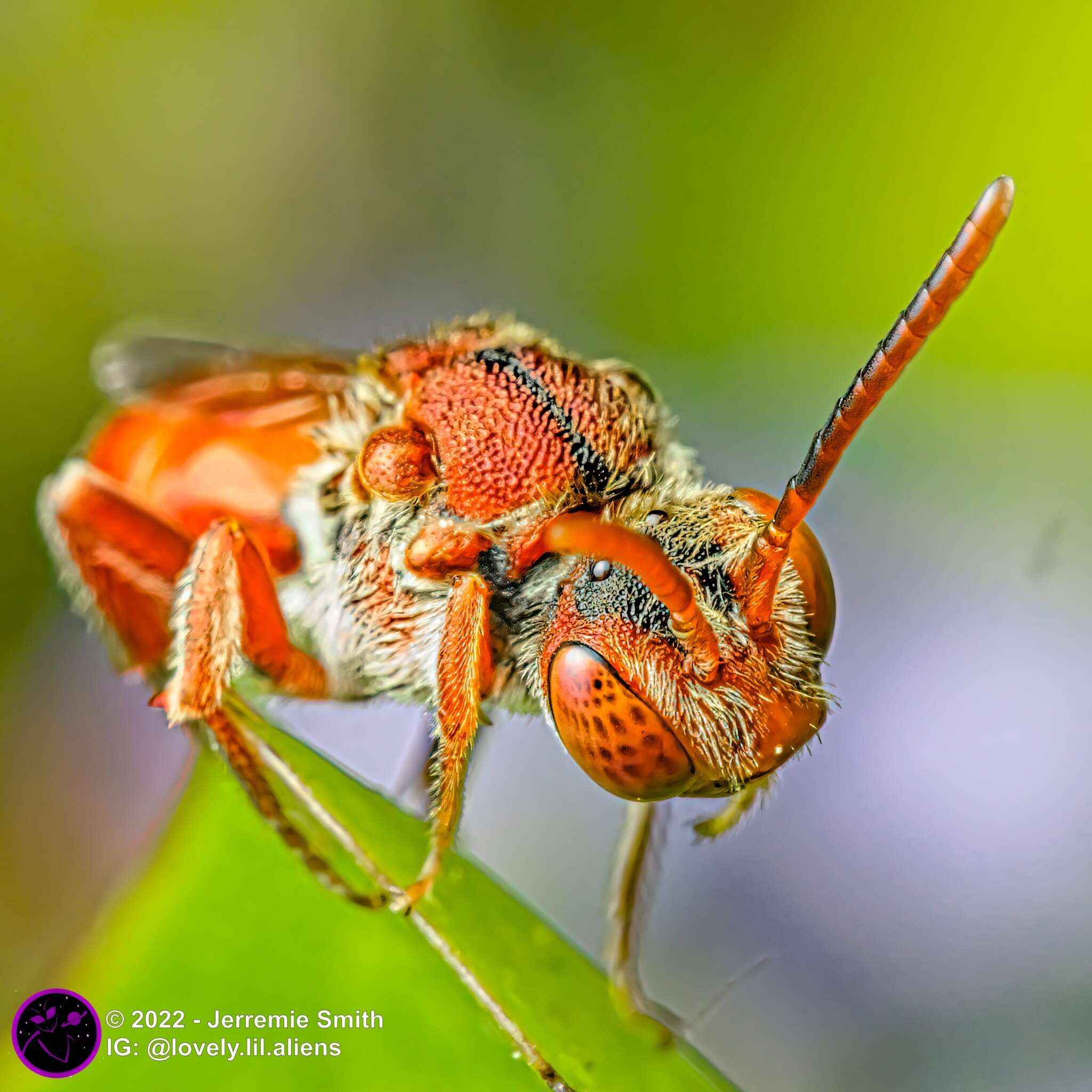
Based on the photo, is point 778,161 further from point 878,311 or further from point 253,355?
point 253,355

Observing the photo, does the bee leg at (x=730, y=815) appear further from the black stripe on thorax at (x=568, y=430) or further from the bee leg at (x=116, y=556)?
the bee leg at (x=116, y=556)

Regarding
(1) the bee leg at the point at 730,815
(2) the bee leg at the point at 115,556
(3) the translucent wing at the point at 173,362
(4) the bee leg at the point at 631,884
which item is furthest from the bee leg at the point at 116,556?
(1) the bee leg at the point at 730,815

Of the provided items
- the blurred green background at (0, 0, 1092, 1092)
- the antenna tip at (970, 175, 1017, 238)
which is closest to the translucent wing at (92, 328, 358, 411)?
the blurred green background at (0, 0, 1092, 1092)

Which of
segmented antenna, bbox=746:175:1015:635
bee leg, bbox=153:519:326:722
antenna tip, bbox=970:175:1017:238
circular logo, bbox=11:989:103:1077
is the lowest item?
circular logo, bbox=11:989:103:1077

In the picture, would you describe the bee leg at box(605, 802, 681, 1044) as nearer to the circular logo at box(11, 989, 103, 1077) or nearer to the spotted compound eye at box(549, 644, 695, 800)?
the spotted compound eye at box(549, 644, 695, 800)

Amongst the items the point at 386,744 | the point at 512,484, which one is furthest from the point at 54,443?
the point at 512,484

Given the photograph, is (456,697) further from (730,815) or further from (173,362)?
(173,362)
